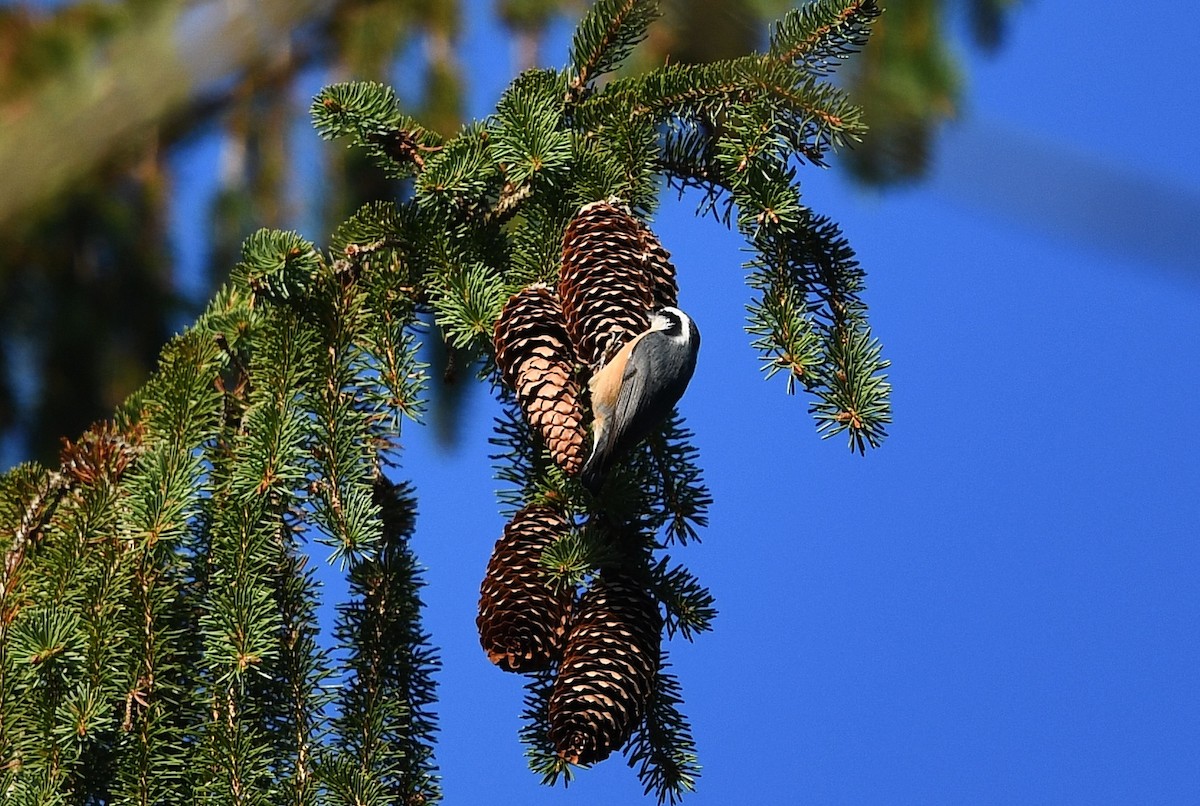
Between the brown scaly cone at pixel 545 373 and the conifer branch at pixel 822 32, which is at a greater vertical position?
the conifer branch at pixel 822 32

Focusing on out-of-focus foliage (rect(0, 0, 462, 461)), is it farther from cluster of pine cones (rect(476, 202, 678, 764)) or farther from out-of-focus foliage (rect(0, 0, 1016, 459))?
cluster of pine cones (rect(476, 202, 678, 764))

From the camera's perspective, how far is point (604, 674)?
909mm

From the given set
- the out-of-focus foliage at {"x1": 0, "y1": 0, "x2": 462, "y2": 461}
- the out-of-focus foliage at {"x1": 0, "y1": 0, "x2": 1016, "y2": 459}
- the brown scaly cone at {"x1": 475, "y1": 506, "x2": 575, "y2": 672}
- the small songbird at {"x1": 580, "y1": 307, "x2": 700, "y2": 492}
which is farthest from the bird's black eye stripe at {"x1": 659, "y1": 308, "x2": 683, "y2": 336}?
the out-of-focus foliage at {"x1": 0, "y1": 0, "x2": 462, "y2": 461}

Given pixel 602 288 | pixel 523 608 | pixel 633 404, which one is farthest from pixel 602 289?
pixel 523 608

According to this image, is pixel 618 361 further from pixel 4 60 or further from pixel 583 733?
pixel 4 60

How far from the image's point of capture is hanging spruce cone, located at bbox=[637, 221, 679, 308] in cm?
100

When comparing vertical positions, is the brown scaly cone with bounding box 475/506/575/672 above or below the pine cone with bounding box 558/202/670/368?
below

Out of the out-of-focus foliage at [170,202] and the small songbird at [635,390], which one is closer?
the small songbird at [635,390]

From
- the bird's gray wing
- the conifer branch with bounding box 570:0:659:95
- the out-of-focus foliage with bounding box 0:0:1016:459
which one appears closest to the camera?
the bird's gray wing

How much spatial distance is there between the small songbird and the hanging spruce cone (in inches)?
2.9

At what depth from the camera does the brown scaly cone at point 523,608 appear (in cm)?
96

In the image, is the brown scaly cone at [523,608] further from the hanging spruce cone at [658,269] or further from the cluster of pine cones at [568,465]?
the hanging spruce cone at [658,269]

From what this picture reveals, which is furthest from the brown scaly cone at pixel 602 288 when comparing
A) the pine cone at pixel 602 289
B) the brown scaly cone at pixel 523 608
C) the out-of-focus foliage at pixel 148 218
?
the out-of-focus foliage at pixel 148 218

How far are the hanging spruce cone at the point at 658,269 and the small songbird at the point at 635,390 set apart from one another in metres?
0.07
